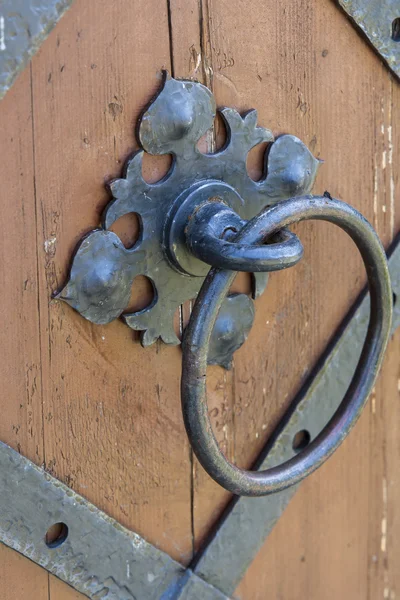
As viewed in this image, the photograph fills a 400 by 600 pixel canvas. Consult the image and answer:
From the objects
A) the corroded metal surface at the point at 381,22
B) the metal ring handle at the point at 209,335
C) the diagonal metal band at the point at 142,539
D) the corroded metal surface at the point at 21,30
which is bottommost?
the diagonal metal band at the point at 142,539

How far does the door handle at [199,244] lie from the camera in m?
0.56

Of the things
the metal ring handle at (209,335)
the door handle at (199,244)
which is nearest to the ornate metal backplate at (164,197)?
the door handle at (199,244)

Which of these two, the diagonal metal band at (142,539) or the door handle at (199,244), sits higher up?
the door handle at (199,244)

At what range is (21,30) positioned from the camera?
0.55 meters

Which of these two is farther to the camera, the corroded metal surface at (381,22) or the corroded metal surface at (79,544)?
the corroded metal surface at (381,22)

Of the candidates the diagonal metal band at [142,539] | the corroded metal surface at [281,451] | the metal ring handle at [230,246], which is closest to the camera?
the metal ring handle at [230,246]

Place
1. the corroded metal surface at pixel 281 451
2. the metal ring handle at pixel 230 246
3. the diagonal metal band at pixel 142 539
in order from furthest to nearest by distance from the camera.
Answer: the corroded metal surface at pixel 281 451, the diagonal metal band at pixel 142 539, the metal ring handle at pixel 230 246

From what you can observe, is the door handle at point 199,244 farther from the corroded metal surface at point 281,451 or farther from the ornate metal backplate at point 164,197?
the corroded metal surface at point 281,451

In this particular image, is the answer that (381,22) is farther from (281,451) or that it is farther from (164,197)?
(281,451)

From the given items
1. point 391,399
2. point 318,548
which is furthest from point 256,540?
point 391,399

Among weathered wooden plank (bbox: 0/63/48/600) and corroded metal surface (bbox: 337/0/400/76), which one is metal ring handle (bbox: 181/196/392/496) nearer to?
weathered wooden plank (bbox: 0/63/48/600)

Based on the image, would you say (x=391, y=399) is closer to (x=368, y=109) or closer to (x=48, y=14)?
(x=368, y=109)

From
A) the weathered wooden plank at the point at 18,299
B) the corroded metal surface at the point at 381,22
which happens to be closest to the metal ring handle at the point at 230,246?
the weathered wooden plank at the point at 18,299

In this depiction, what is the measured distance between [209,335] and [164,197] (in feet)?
0.50
